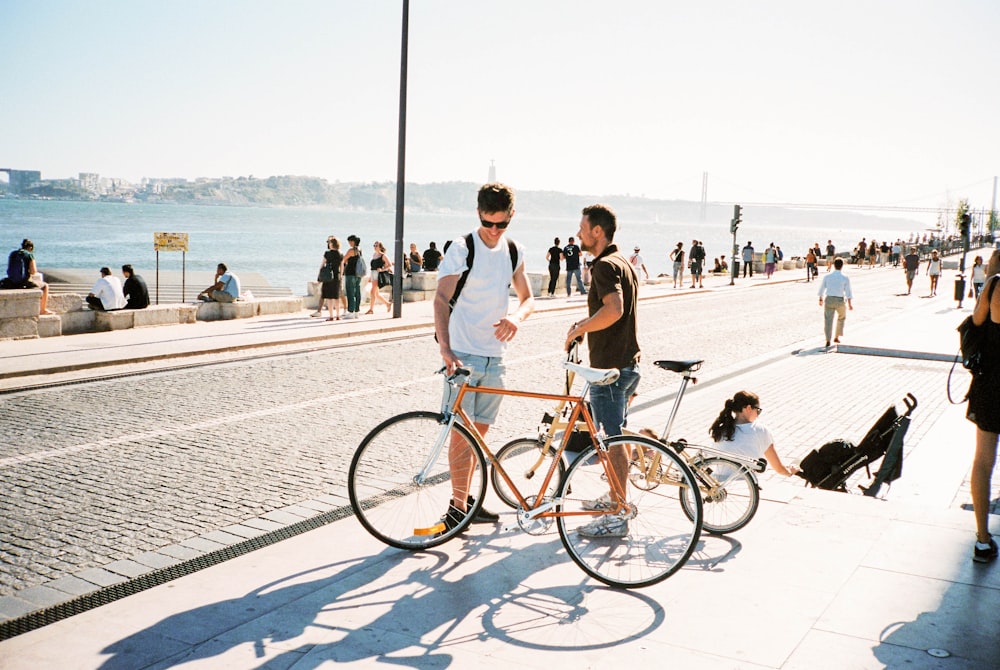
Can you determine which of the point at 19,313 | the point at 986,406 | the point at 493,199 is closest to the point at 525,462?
the point at 493,199

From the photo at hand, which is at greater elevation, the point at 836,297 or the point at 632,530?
the point at 836,297

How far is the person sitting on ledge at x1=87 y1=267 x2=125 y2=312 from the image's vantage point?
16609mm

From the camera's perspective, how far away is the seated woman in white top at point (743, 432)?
6449 millimetres

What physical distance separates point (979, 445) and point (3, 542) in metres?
5.44

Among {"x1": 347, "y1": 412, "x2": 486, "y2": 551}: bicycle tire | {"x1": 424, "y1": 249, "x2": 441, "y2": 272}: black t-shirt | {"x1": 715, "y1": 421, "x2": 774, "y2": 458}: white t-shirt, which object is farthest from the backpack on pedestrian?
{"x1": 715, "y1": 421, "x2": 774, "y2": 458}: white t-shirt

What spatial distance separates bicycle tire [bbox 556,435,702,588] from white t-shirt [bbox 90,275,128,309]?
1388cm

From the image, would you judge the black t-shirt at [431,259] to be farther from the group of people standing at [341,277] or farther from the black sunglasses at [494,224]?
the black sunglasses at [494,224]

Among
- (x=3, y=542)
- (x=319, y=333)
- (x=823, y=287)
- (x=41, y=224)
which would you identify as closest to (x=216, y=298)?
(x=319, y=333)

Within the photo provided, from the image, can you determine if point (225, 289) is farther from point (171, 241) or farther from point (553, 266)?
point (553, 266)

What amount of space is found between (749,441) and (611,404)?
1836 millimetres

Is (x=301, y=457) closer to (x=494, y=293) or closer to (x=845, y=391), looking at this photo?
(x=494, y=293)

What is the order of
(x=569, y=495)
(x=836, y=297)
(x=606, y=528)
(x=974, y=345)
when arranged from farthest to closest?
(x=836, y=297), (x=606, y=528), (x=974, y=345), (x=569, y=495)

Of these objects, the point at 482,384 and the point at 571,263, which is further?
the point at 571,263

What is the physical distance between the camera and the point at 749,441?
648cm
